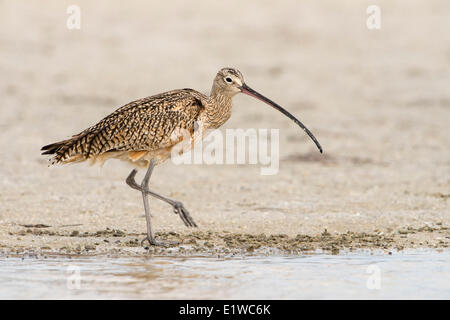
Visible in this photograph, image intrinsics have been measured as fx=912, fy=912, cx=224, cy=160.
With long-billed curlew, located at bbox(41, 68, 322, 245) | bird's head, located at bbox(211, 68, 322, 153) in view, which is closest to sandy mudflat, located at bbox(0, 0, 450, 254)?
long-billed curlew, located at bbox(41, 68, 322, 245)

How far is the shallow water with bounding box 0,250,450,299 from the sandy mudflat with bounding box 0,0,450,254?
1.40 ft

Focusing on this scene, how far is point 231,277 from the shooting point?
23.5ft

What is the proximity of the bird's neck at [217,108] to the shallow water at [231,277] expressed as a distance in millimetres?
1538

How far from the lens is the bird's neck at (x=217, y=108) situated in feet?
28.6

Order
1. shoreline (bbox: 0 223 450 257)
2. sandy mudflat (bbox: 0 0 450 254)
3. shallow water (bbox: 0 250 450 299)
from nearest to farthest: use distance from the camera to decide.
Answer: shallow water (bbox: 0 250 450 299)
shoreline (bbox: 0 223 450 257)
sandy mudflat (bbox: 0 0 450 254)

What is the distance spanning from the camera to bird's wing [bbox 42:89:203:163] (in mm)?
8352

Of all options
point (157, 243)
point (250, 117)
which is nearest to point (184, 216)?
point (157, 243)

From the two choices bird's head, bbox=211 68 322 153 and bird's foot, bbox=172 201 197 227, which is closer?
bird's foot, bbox=172 201 197 227

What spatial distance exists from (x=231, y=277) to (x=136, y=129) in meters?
1.90

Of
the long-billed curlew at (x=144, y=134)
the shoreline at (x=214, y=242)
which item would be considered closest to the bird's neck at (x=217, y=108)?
the long-billed curlew at (x=144, y=134)

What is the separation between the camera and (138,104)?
336 inches

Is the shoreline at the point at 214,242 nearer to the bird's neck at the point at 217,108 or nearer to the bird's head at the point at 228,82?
the bird's neck at the point at 217,108

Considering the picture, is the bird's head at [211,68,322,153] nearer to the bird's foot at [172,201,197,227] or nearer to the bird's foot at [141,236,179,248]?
the bird's foot at [172,201,197,227]

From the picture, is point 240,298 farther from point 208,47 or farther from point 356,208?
point 208,47
